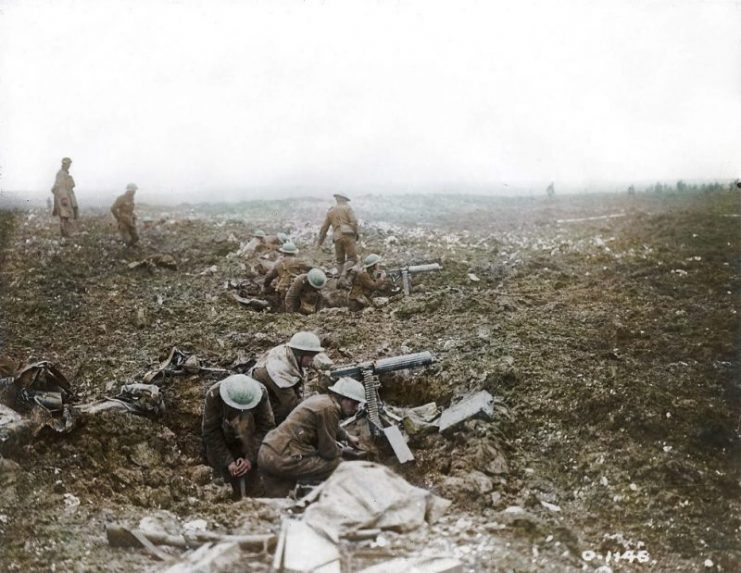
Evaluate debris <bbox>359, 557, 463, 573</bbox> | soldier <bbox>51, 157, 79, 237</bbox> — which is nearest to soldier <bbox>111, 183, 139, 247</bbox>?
soldier <bbox>51, 157, 79, 237</bbox>

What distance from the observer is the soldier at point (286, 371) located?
411 cm

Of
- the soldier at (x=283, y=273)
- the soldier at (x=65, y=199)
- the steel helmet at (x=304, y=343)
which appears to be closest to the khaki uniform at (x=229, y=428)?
the steel helmet at (x=304, y=343)

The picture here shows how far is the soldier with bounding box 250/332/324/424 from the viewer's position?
13.5 ft

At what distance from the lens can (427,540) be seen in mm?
3002

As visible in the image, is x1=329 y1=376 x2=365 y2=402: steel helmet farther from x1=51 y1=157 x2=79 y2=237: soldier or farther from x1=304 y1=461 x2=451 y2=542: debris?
x1=51 y1=157 x2=79 y2=237: soldier

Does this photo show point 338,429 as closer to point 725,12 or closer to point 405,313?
point 405,313

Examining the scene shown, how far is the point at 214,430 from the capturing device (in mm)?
3855

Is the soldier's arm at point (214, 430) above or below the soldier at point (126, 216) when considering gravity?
below

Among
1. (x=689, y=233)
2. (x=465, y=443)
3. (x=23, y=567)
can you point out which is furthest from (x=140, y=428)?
(x=689, y=233)

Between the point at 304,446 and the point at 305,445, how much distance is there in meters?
0.01

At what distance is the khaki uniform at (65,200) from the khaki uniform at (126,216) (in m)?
0.50

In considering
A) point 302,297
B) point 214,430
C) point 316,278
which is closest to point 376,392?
point 214,430

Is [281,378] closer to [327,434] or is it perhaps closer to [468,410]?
[327,434]

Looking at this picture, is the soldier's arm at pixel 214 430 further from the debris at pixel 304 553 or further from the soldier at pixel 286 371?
the debris at pixel 304 553
